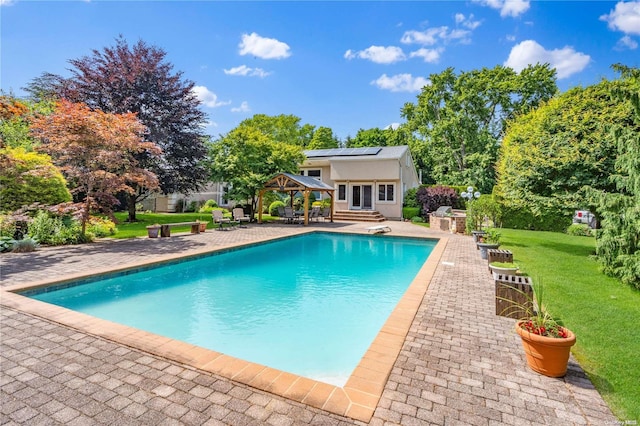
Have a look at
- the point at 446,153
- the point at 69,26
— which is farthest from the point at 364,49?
the point at 446,153

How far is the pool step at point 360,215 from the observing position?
22469mm

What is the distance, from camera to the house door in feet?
79.9

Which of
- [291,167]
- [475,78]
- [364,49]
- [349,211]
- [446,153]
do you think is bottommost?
[349,211]

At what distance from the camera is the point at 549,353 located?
3139 millimetres

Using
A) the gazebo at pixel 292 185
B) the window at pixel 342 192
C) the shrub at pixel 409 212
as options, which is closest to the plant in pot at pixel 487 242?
the gazebo at pixel 292 185

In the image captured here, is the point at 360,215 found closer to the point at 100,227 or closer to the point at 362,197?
the point at 362,197

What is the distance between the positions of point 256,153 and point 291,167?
2595mm

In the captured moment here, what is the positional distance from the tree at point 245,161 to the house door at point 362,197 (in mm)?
6489

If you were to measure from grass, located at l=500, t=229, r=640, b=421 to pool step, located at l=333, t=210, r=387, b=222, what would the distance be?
1269cm

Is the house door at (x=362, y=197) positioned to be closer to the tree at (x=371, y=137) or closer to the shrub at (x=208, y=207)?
the shrub at (x=208, y=207)

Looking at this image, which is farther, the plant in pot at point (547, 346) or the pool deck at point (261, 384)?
the plant in pot at point (547, 346)

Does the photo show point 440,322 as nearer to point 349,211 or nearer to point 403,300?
point 403,300

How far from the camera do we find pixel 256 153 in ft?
66.2

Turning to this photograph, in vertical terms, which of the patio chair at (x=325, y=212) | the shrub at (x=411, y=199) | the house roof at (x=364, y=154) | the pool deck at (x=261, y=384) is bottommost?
the pool deck at (x=261, y=384)
